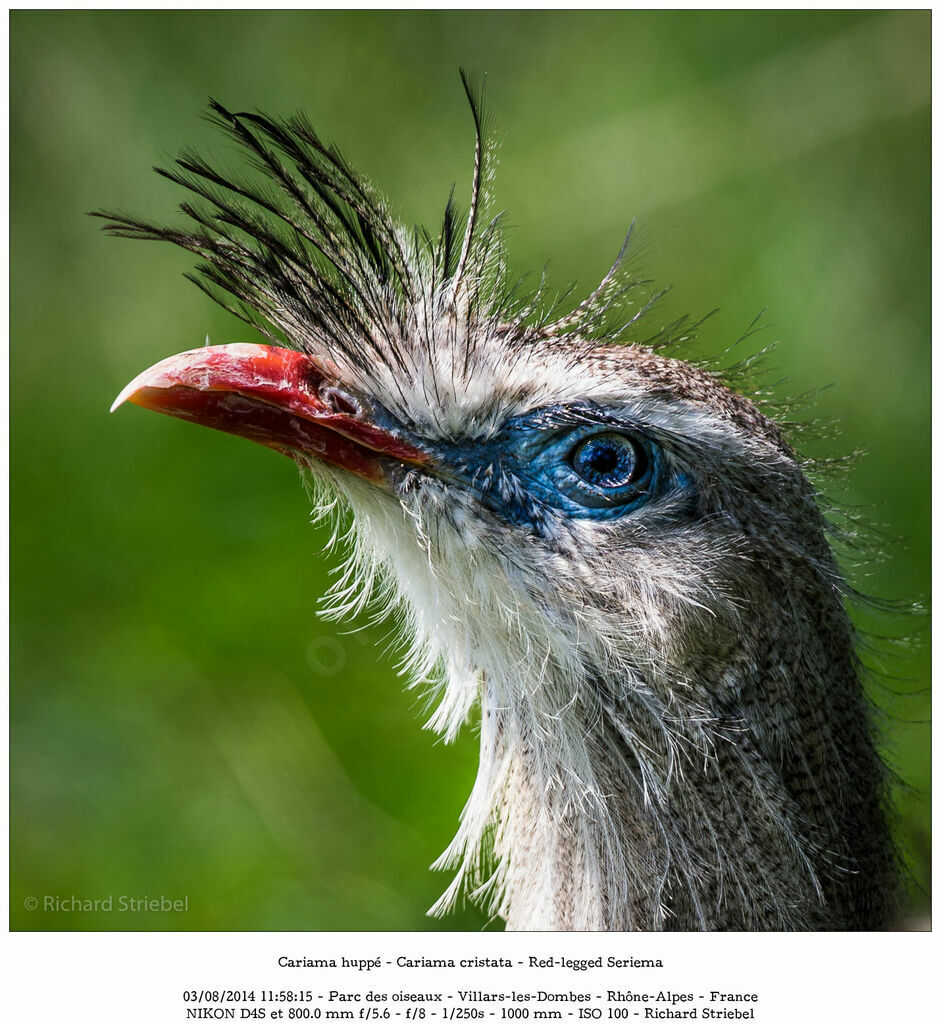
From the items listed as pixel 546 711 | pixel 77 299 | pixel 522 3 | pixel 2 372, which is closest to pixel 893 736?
pixel 546 711

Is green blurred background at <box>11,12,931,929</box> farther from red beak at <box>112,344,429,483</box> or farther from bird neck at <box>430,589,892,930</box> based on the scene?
red beak at <box>112,344,429,483</box>

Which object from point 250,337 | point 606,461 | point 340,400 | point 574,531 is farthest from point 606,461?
point 250,337

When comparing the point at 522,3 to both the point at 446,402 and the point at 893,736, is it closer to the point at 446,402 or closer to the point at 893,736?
the point at 446,402

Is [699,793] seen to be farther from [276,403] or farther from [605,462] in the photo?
[276,403]

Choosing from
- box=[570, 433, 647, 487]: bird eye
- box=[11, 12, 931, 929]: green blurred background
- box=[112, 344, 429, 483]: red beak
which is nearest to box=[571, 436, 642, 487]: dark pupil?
box=[570, 433, 647, 487]: bird eye

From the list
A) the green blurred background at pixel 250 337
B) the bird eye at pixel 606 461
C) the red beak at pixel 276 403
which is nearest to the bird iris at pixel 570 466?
the bird eye at pixel 606 461

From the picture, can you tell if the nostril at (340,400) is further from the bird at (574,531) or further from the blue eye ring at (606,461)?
the blue eye ring at (606,461)

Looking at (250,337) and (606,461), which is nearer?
(606,461)
